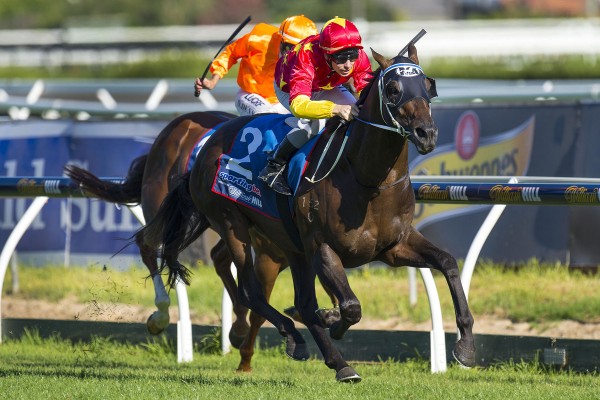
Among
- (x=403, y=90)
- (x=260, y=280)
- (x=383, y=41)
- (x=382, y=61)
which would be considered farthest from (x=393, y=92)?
(x=383, y=41)

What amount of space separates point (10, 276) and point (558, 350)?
493cm

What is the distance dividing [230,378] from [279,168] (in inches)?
44.4

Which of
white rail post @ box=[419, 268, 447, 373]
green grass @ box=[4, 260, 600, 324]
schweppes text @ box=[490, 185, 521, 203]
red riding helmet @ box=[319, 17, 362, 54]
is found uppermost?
red riding helmet @ box=[319, 17, 362, 54]

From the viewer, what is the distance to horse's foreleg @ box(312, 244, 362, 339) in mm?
5270

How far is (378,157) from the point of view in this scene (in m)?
5.29

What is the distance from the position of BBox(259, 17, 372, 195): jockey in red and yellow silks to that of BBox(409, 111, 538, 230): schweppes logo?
276 centimetres

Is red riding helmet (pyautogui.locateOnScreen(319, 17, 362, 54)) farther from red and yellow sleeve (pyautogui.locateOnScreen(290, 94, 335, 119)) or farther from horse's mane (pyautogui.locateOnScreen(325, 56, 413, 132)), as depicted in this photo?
red and yellow sleeve (pyautogui.locateOnScreen(290, 94, 335, 119))

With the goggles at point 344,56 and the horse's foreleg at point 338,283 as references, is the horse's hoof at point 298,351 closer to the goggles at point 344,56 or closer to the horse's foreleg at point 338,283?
the horse's foreleg at point 338,283

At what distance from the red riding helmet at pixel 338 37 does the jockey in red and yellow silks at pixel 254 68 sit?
1643mm

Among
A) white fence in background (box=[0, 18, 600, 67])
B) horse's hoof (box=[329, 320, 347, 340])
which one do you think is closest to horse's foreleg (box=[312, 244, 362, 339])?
horse's hoof (box=[329, 320, 347, 340])

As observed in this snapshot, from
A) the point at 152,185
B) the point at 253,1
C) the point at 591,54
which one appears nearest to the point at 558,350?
the point at 152,185

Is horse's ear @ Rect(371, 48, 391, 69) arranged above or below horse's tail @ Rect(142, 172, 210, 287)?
above

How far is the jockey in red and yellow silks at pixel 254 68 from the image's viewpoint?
721cm

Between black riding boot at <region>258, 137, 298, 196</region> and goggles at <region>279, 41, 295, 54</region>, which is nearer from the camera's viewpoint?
black riding boot at <region>258, 137, 298, 196</region>
